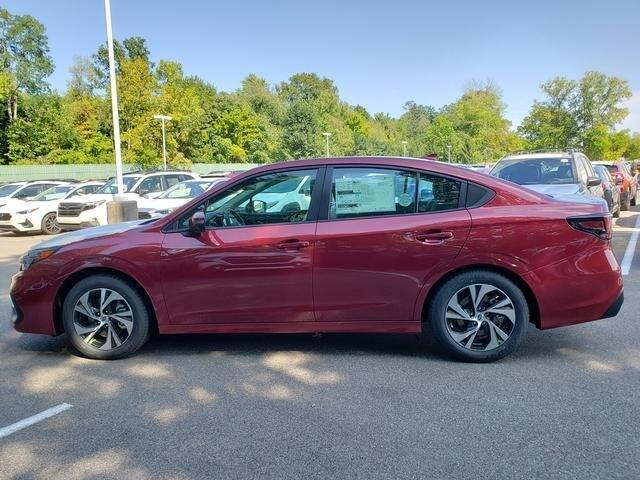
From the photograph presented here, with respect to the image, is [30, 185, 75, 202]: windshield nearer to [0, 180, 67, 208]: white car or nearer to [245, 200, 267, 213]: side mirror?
[0, 180, 67, 208]: white car

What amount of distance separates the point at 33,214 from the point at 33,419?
13.6 meters

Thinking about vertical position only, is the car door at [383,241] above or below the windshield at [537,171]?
below

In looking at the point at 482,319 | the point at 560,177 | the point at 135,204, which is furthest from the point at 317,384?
the point at 135,204

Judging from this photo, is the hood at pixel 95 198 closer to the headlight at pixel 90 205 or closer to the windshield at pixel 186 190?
the headlight at pixel 90 205

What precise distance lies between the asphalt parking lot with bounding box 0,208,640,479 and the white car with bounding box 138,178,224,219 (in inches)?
348

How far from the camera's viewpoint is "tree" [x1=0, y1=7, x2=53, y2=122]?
53844mm

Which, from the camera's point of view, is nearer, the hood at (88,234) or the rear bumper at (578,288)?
the rear bumper at (578,288)

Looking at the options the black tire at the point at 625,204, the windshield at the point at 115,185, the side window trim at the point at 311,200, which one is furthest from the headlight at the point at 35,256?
the black tire at the point at 625,204

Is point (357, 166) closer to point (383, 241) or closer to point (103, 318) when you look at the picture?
point (383, 241)

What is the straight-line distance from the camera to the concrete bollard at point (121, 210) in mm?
13277

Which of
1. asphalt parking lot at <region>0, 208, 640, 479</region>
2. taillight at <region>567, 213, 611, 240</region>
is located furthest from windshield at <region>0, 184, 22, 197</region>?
taillight at <region>567, 213, 611, 240</region>

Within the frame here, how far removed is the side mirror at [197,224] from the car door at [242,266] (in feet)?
0.15

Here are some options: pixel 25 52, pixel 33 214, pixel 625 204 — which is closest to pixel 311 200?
pixel 33 214

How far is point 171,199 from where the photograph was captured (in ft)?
46.2
